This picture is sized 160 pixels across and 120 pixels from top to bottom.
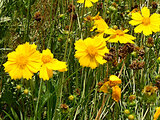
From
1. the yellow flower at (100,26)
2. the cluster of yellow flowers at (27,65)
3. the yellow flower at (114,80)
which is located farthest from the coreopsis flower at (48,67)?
the yellow flower at (100,26)

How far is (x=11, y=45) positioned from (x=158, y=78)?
0.84 m

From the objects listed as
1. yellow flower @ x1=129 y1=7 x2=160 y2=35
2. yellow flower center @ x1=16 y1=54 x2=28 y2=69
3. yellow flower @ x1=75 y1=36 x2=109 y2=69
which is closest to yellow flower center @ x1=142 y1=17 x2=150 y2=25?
yellow flower @ x1=129 y1=7 x2=160 y2=35

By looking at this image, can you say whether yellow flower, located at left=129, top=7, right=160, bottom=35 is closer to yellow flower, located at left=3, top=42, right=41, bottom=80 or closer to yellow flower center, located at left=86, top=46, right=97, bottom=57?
yellow flower center, located at left=86, top=46, right=97, bottom=57

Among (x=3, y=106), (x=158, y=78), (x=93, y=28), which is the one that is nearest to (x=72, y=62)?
(x=93, y=28)

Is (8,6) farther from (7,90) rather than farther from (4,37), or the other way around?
(7,90)

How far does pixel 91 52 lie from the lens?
36.6 inches

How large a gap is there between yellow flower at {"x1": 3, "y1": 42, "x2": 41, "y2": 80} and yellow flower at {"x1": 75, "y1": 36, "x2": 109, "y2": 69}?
0.15m

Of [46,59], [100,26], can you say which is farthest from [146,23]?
[46,59]

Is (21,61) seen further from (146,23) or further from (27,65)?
(146,23)

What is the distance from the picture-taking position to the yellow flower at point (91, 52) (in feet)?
3.03

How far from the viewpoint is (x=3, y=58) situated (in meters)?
1.31

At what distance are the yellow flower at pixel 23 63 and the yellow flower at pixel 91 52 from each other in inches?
5.9

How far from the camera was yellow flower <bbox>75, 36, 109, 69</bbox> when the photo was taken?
3.03ft

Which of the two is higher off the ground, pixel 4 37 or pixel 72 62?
pixel 4 37
